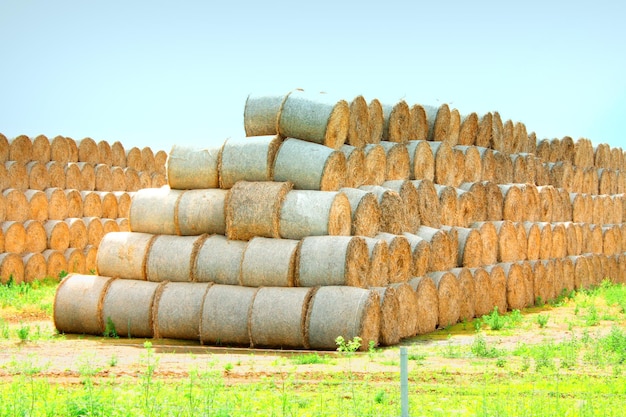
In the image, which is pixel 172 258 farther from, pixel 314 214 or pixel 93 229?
pixel 93 229

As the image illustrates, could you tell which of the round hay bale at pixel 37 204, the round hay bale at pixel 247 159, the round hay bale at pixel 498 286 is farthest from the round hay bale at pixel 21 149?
the round hay bale at pixel 498 286

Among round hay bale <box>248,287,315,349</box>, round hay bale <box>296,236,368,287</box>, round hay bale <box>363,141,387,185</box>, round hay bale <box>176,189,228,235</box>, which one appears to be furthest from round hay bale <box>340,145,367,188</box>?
round hay bale <box>248,287,315,349</box>

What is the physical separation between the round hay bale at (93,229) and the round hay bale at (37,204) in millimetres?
1222

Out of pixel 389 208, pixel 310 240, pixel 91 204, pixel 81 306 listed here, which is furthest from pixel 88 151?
pixel 310 240

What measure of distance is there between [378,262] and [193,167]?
3105 millimetres

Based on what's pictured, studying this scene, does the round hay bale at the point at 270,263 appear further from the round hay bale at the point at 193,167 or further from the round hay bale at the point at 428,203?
the round hay bale at the point at 428,203

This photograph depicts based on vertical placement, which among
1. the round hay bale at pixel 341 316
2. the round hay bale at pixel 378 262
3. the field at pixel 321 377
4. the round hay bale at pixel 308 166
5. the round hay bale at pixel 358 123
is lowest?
the field at pixel 321 377

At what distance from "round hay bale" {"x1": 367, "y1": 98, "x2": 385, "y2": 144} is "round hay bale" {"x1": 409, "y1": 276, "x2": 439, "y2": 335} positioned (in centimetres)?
232

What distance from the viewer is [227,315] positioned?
10.7m

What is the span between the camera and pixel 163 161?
21984 mm

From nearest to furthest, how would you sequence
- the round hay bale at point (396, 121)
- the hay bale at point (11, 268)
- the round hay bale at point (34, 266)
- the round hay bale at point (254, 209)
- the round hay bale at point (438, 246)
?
the round hay bale at point (254, 209), the round hay bale at point (438, 246), the round hay bale at point (396, 121), the hay bale at point (11, 268), the round hay bale at point (34, 266)

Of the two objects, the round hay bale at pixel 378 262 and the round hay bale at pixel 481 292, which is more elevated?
the round hay bale at pixel 378 262

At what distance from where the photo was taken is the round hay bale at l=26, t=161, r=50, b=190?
17672 millimetres

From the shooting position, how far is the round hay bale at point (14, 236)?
1667 centimetres
